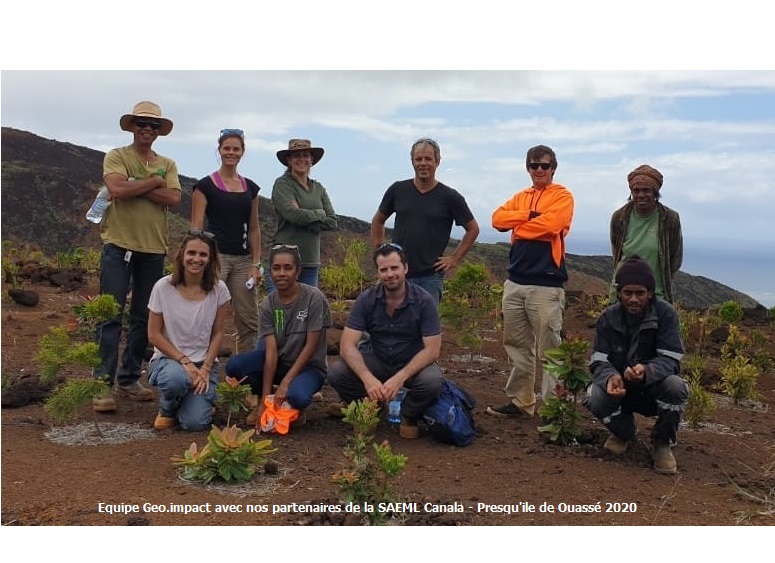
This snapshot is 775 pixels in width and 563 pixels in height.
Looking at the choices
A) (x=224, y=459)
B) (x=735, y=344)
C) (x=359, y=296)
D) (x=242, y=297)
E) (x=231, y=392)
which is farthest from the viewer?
(x=735, y=344)

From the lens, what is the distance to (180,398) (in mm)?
4855

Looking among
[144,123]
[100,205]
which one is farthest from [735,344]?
[100,205]

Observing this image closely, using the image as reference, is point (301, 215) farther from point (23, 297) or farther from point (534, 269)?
point (23, 297)

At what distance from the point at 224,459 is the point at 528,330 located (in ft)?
8.04

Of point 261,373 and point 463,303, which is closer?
point 261,373

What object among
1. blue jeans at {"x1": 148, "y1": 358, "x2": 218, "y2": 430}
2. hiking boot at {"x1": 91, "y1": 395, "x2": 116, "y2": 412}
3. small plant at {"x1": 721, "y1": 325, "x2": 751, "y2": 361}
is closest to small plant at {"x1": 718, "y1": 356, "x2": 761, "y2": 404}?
small plant at {"x1": 721, "y1": 325, "x2": 751, "y2": 361}

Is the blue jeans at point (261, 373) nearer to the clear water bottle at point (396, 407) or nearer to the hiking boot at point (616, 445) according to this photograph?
the clear water bottle at point (396, 407)

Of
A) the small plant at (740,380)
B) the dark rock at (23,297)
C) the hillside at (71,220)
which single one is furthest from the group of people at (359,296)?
the hillside at (71,220)

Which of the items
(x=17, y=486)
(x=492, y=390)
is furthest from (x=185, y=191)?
(x=17, y=486)

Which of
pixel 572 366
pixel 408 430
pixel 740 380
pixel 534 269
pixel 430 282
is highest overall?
pixel 534 269

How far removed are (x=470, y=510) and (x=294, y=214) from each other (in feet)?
8.38

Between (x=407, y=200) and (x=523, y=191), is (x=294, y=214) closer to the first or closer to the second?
(x=407, y=200)

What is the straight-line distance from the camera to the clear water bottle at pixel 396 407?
4.66 m

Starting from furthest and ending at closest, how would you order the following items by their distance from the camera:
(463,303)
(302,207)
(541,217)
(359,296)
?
(463,303) → (302,207) → (541,217) → (359,296)
